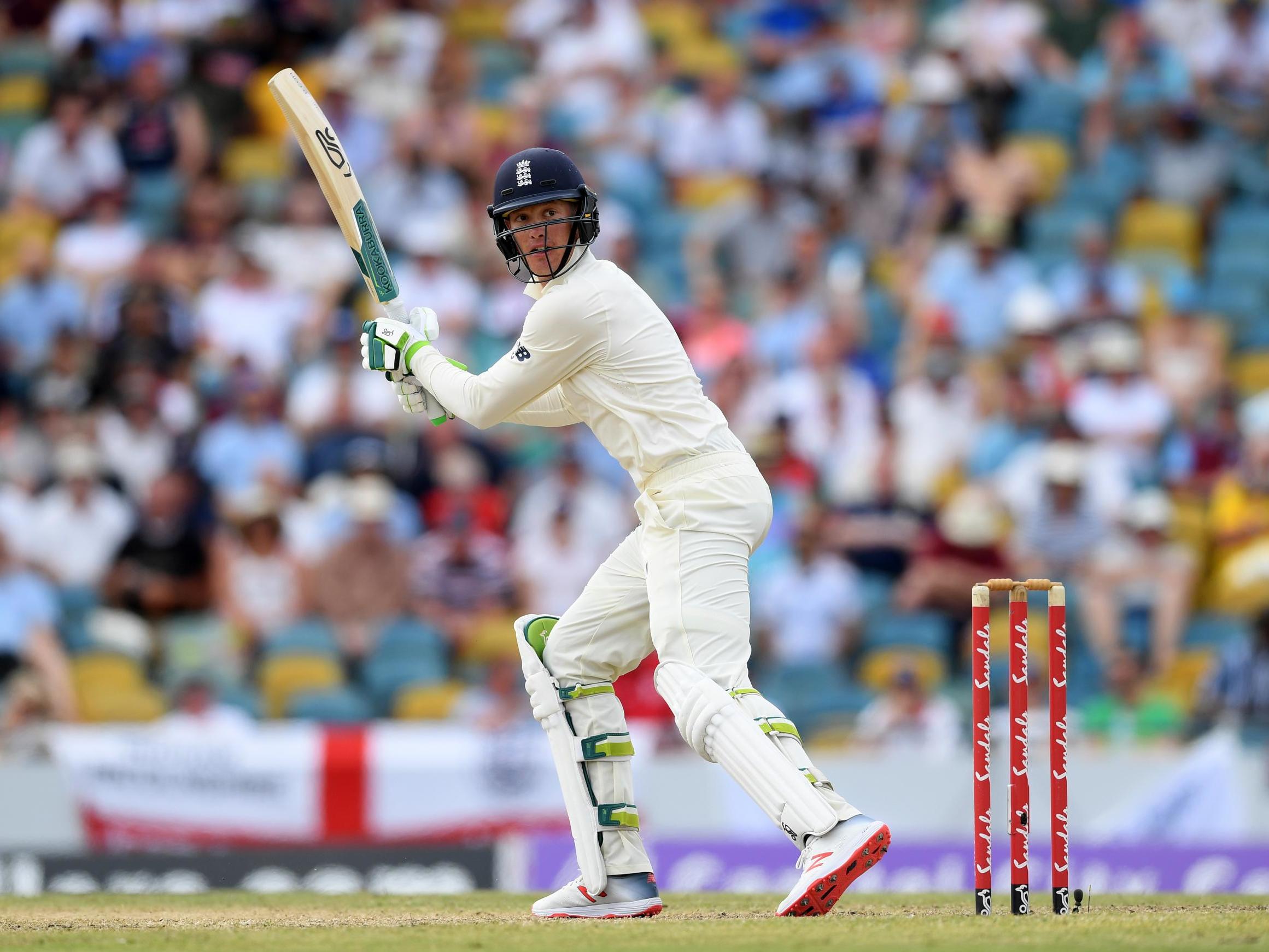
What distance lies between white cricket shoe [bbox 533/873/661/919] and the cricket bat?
1.65m

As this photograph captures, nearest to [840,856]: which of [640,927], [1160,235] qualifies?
[640,927]

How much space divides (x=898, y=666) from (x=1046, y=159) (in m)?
5.16

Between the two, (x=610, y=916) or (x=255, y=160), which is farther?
(x=255, y=160)

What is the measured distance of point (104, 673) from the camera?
10.6 meters

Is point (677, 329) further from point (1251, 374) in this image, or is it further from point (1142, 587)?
point (1251, 374)

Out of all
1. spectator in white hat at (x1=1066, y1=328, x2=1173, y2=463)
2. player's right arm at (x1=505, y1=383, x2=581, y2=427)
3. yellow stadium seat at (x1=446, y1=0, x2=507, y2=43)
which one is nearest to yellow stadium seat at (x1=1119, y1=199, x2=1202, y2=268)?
spectator in white hat at (x1=1066, y1=328, x2=1173, y2=463)

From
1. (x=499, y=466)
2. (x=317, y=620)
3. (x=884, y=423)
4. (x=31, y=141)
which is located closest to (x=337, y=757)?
(x=317, y=620)

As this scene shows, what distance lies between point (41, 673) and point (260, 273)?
3412 mm

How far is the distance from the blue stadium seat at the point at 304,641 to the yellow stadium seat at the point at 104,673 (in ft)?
2.34

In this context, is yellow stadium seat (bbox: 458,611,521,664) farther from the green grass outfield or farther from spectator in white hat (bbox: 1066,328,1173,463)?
the green grass outfield

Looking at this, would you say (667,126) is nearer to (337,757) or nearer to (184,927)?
(337,757)

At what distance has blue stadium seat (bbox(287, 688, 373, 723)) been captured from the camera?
411 inches

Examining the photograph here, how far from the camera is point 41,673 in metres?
10.5

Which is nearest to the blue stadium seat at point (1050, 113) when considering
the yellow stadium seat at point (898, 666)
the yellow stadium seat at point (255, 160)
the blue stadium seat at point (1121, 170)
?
the blue stadium seat at point (1121, 170)
